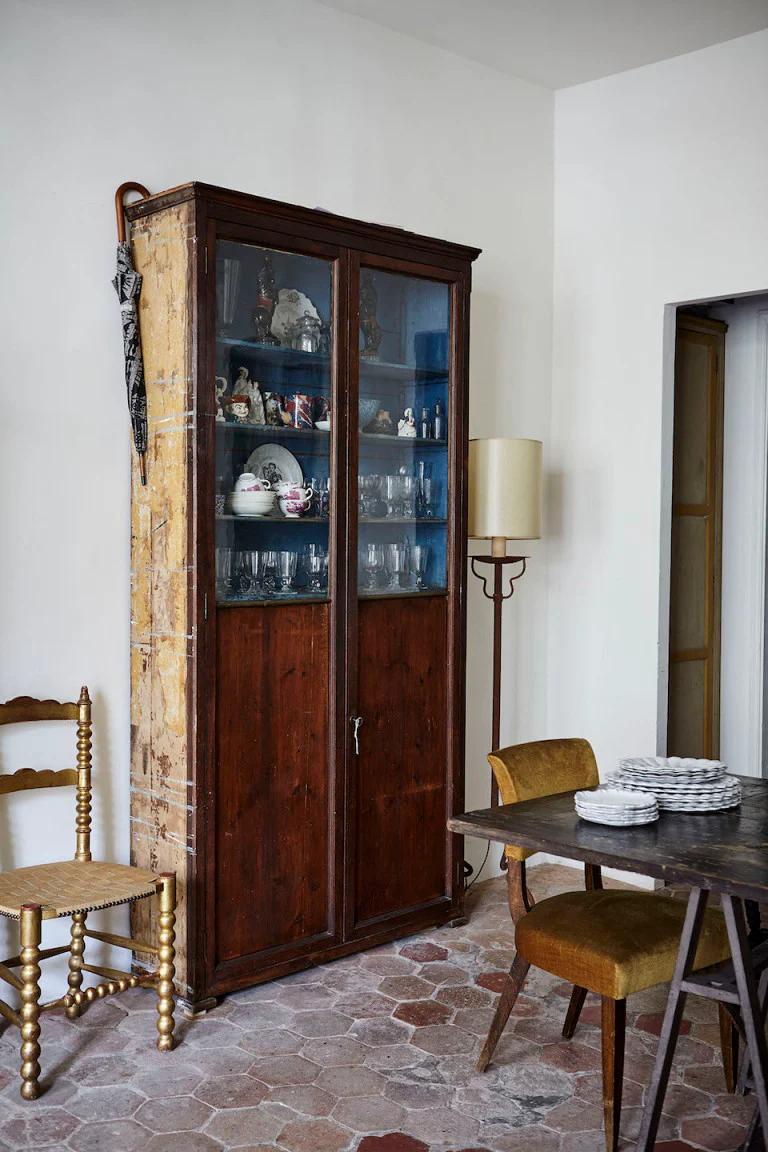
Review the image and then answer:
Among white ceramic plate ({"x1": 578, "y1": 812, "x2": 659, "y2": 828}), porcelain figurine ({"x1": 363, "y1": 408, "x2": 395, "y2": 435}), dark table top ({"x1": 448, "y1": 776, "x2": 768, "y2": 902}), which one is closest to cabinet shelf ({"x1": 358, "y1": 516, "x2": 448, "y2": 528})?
porcelain figurine ({"x1": 363, "y1": 408, "x2": 395, "y2": 435})

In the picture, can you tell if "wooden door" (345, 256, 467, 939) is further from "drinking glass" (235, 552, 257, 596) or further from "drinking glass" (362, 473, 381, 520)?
"drinking glass" (235, 552, 257, 596)

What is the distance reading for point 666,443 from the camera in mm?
4668

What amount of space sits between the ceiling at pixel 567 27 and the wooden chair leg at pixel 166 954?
3.08 metres

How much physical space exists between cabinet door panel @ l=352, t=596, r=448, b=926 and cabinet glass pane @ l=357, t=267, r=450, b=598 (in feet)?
Answer: 0.45

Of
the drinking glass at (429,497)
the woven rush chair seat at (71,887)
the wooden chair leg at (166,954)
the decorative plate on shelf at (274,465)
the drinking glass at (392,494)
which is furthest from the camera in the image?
the drinking glass at (429,497)

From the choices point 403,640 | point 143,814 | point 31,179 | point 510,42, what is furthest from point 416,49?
point 143,814

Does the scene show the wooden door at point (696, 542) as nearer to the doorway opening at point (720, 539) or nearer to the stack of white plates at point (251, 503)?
the doorway opening at point (720, 539)

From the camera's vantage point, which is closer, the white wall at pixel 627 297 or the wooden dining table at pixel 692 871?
the wooden dining table at pixel 692 871

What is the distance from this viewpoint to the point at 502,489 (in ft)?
13.7

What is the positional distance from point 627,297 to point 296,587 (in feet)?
6.92

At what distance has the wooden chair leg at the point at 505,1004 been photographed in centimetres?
295

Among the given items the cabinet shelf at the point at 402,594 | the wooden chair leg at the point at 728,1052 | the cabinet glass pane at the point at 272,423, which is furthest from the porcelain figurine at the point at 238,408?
the wooden chair leg at the point at 728,1052

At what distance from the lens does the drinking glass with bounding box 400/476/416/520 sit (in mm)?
3955

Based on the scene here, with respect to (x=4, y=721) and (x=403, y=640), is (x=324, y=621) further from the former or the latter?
(x=4, y=721)
